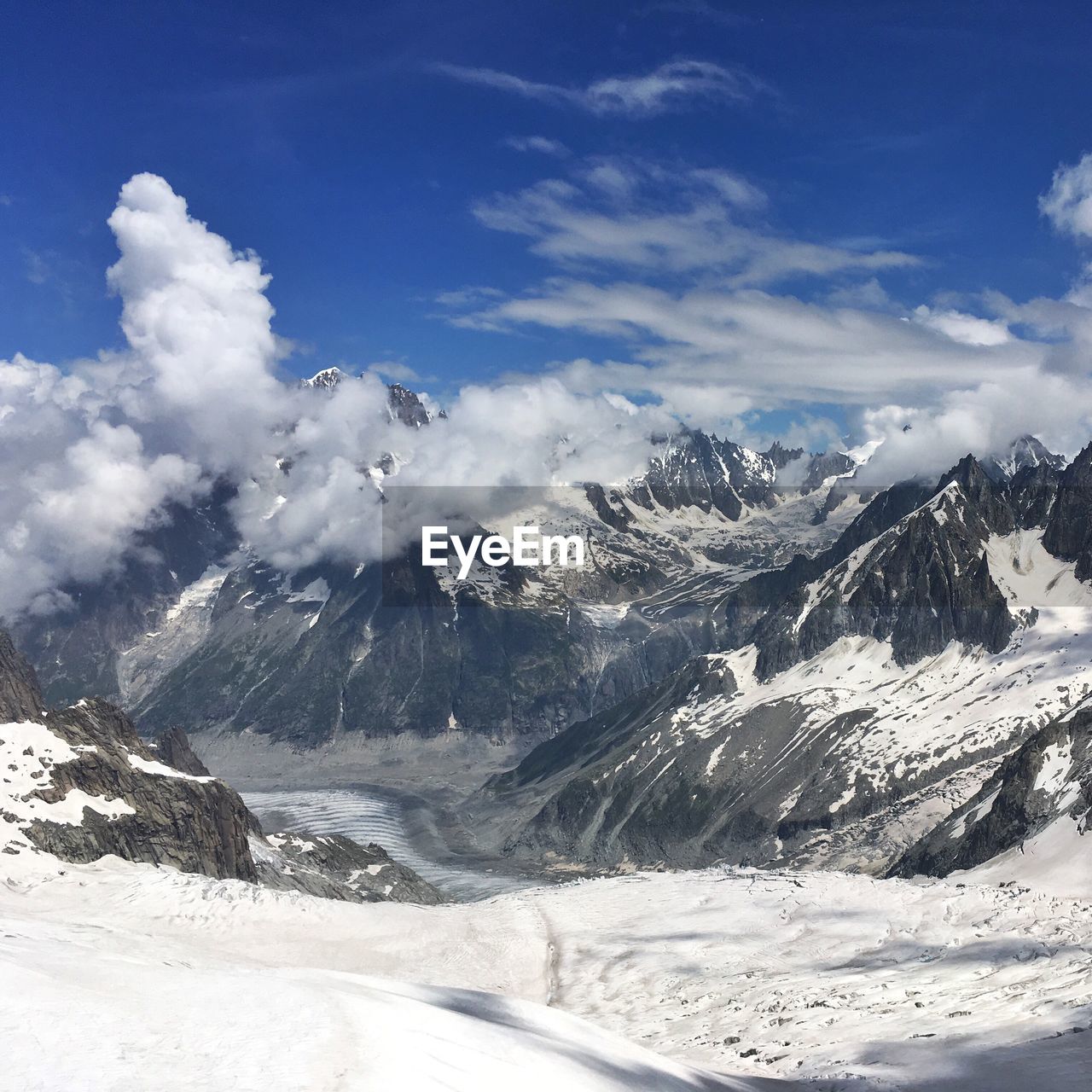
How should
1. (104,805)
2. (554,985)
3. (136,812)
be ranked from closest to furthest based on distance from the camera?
(554,985) → (104,805) → (136,812)

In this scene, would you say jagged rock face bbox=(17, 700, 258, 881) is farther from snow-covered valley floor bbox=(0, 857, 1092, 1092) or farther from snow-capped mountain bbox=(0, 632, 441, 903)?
snow-covered valley floor bbox=(0, 857, 1092, 1092)

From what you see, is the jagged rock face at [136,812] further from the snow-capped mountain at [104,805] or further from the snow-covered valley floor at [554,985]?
the snow-covered valley floor at [554,985]

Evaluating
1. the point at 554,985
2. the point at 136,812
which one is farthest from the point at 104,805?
the point at 554,985

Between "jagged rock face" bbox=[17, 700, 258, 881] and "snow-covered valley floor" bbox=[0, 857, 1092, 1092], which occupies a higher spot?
"jagged rock face" bbox=[17, 700, 258, 881]

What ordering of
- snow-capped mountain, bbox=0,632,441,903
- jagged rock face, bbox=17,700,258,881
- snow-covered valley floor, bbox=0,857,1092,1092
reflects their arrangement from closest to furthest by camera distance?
snow-covered valley floor, bbox=0,857,1092,1092 → snow-capped mountain, bbox=0,632,441,903 → jagged rock face, bbox=17,700,258,881

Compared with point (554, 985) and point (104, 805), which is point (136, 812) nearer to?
point (104, 805)

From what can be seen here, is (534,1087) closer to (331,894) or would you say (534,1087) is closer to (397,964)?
(397,964)

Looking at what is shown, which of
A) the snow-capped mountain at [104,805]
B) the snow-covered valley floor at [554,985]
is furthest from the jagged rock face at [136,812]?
the snow-covered valley floor at [554,985]

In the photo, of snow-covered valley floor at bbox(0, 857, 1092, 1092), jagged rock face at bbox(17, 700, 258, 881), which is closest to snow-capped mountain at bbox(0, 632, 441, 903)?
jagged rock face at bbox(17, 700, 258, 881)
